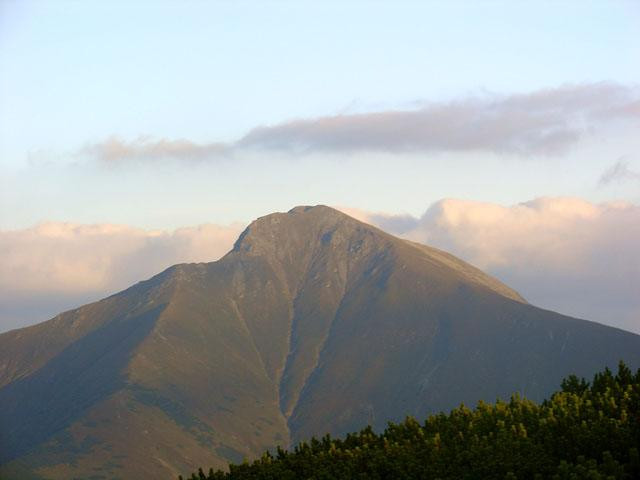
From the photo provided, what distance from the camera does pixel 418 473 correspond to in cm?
13612

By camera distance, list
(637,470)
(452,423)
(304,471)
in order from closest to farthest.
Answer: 1. (637,470)
2. (304,471)
3. (452,423)

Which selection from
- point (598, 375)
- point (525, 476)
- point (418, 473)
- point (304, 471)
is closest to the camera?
point (525, 476)

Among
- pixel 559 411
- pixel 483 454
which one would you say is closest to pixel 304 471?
pixel 483 454

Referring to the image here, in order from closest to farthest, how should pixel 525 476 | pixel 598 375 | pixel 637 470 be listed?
1. pixel 637 470
2. pixel 525 476
3. pixel 598 375

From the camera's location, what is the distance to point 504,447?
134 meters

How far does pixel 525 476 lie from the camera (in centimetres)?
12719

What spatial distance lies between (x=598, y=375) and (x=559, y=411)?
25.4 meters

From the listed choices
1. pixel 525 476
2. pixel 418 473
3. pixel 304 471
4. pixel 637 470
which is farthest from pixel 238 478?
pixel 637 470

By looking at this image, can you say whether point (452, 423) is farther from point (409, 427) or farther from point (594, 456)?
point (594, 456)

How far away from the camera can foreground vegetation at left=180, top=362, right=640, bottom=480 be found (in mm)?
126750

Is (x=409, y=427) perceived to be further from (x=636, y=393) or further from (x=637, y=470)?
(x=637, y=470)

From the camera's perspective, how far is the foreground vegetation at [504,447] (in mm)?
126750

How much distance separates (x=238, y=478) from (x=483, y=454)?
34500mm

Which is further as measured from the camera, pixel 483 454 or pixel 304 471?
pixel 304 471
